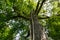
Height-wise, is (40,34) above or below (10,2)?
below

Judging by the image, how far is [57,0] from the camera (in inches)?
310

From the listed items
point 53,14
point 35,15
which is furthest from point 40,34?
point 53,14

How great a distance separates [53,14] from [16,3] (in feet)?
6.83

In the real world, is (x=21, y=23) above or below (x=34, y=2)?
below

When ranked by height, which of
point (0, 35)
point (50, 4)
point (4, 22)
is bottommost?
point (0, 35)

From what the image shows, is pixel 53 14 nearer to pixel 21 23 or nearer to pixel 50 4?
pixel 50 4

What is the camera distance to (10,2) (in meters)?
6.44

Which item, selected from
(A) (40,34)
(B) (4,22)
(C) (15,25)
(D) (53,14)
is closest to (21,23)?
(C) (15,25)

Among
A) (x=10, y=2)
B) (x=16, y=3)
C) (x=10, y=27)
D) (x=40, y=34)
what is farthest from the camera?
(x=10, y=27)

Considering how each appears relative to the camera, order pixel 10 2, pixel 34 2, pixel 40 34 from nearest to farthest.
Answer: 1. pixel 40 34
2. pixel 10 2
3. pixel 34 2

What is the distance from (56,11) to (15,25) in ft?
7.39

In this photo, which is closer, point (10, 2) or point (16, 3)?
point (10, 2)

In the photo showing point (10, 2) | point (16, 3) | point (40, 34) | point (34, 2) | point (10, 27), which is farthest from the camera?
point (10, 27)

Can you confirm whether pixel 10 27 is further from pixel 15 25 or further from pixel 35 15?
pixel 35 15
